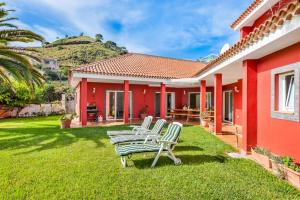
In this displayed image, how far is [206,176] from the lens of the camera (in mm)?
5590

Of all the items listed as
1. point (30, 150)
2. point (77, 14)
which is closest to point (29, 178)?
point (30, 150)

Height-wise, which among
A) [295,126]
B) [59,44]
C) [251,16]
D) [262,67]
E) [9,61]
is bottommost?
[295,126]

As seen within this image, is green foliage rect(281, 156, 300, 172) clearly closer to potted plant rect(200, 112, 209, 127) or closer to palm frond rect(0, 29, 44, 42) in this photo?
potted plant rect(200, 112, 209, 127)

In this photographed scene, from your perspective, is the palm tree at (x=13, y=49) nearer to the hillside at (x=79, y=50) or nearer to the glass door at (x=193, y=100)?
the glass door at (x=193, y=100)

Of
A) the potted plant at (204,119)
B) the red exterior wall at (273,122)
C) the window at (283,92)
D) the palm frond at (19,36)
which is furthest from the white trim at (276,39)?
the palm frond at (19,36)

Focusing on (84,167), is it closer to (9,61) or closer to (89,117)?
(9,61)

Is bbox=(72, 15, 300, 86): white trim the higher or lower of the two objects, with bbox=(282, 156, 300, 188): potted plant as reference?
higher

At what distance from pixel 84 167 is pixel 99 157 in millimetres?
1036

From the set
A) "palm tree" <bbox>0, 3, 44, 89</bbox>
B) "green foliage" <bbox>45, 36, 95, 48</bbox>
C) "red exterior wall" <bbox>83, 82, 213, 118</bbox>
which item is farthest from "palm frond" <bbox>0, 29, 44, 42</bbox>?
"green foliage" <bbox>45, 36, 95, 48</bbox>

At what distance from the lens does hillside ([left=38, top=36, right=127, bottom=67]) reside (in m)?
60.7

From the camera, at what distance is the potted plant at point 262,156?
20.4 feet

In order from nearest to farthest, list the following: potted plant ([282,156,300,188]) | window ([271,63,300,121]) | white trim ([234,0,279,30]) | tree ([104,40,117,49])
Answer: potted plant ([282,156,300,188]) < window ([271,63,300,121]) < white trim ([234,0,279,30]) < tree ([104,40,117,49])

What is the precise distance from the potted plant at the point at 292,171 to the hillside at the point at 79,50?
5716cm

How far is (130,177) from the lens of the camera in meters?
5.53
